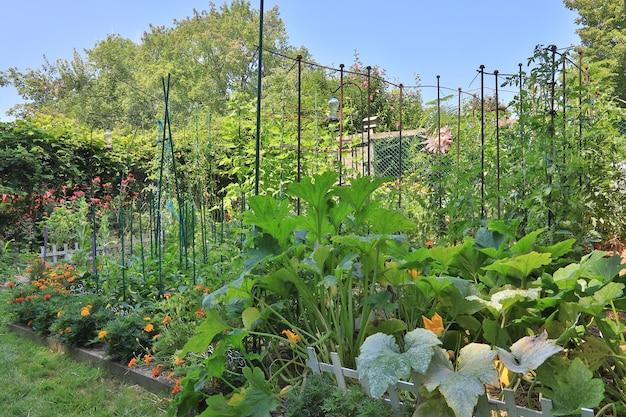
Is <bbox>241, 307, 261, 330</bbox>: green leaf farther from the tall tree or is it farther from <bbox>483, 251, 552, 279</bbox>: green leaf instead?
the tall tree

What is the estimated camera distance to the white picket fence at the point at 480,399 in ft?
3.79

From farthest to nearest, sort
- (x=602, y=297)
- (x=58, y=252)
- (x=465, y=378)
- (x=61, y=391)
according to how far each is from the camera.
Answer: (x=58, y=252), (x=61, y=391), (x=602, y=297), (x=465, y=378)

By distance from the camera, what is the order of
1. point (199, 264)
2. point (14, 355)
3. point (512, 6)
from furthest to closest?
point (512, 6)
point (199, 264)
point (14, 355)

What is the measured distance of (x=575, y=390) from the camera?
1.13m

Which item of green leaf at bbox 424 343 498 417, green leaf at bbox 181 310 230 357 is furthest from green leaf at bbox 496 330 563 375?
green leaf at bbox 181 310 230 357

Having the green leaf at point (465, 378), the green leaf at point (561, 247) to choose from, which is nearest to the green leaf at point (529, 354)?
the green leaf at point (465, 378)

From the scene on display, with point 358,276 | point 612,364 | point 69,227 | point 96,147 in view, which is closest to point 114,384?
point 358,276

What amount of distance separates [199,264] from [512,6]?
13.4 feet

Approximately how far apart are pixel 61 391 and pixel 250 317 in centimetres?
139

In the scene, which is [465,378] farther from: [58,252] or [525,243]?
[58,252]

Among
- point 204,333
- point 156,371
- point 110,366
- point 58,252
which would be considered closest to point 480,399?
point 204,333

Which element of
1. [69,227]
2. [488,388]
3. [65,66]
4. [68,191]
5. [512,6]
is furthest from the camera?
[65,66]

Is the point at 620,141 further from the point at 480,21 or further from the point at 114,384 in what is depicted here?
the point at 114,384

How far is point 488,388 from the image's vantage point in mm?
1579
